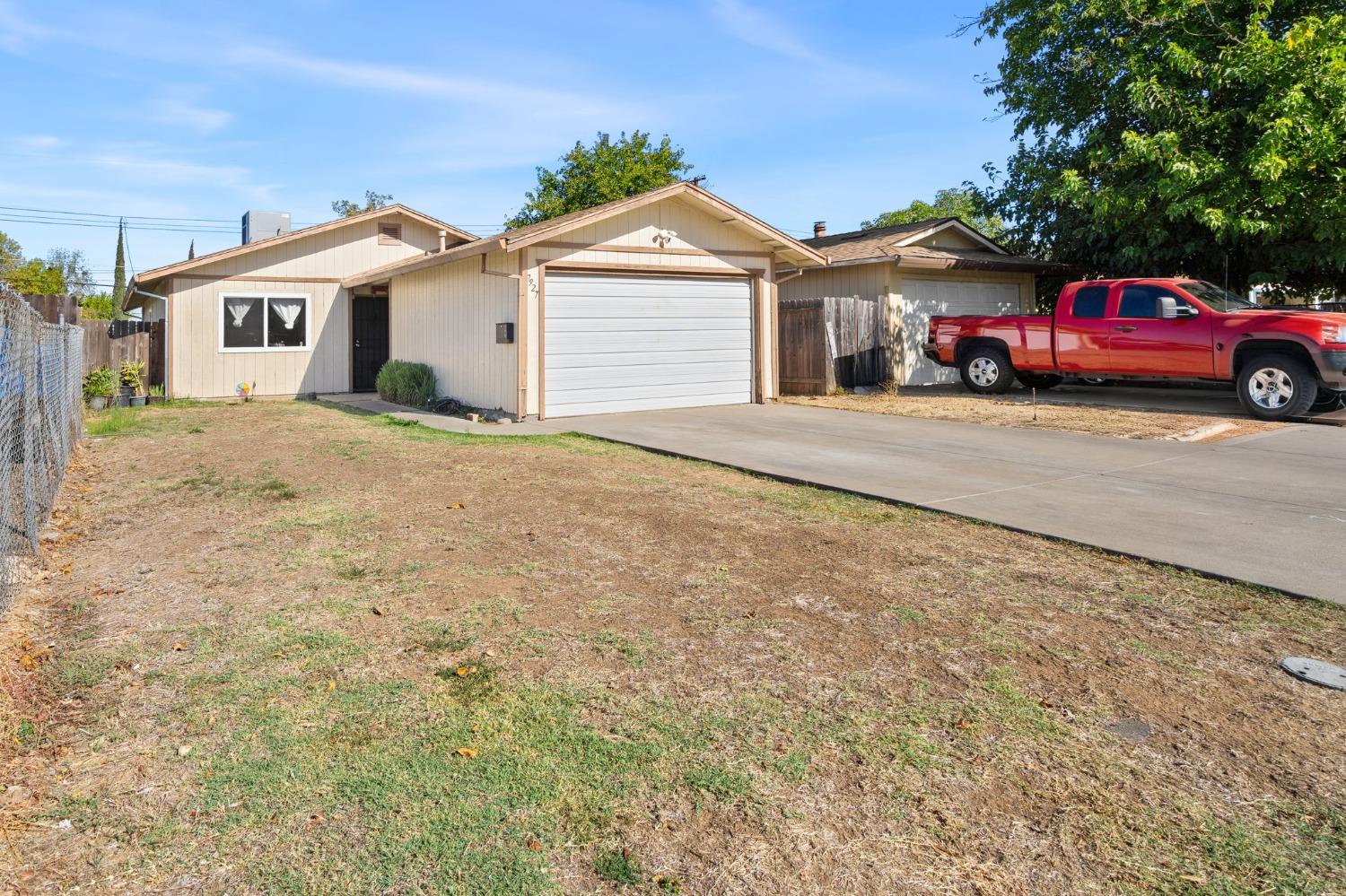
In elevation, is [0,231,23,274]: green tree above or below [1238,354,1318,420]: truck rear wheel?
above

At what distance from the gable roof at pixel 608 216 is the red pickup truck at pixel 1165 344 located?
330cm

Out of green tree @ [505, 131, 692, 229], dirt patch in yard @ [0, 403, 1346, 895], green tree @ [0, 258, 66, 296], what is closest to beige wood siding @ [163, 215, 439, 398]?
dirt patch in yard @ [0, 403, 1346, 895]

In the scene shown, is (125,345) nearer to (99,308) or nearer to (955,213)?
(99,308)

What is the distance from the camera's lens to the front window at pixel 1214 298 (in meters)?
12.9

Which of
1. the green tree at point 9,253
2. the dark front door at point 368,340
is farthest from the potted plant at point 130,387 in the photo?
the green tree at point 9,253

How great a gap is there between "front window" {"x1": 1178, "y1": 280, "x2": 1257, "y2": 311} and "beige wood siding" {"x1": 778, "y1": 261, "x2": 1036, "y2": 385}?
5.62 metres

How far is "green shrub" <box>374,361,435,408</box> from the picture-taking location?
53.0 ft

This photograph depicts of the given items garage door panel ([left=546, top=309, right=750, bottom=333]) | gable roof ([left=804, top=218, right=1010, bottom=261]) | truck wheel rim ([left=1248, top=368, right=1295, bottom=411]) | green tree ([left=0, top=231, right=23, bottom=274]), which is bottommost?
truck wheel rim ([left=1248, top=368, right=1295, bottom=411])

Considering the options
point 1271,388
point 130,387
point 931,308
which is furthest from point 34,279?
point 1271,388

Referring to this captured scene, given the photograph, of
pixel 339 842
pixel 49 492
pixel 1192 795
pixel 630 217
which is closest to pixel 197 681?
pixel 339 842

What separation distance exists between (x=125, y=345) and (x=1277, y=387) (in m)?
20.0

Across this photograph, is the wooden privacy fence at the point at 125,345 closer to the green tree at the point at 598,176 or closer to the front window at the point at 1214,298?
the front window at the point at 1214,298

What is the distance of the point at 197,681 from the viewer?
12.4 ft

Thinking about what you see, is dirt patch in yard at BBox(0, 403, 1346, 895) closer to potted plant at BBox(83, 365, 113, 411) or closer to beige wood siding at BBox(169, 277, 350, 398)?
potted plant at BBox(83, 365, 113, 411)
